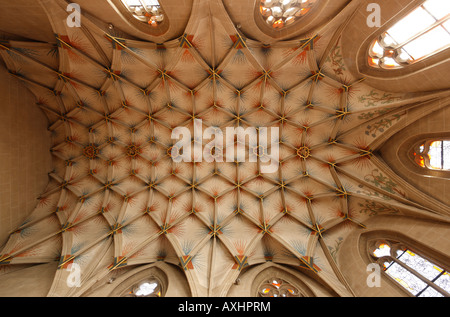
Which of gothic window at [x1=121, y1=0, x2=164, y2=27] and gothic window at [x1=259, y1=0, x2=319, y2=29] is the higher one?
gothic window at [x1=121, y1=0, x2=164, y2=27]

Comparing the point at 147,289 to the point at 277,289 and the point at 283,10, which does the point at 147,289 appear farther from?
the point at 283,10

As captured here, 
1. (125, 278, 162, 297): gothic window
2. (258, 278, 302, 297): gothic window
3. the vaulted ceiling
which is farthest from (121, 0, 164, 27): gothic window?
(258, 278, 302, 297): gothic window

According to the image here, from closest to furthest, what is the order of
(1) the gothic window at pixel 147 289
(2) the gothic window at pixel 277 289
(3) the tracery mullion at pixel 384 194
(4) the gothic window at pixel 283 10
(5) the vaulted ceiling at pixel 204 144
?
(4) the gothic window at pixel 283 10 → (3) the tracery mullion at pixel 384 194 → (5) the vaulted ceiling at pixel 204 144 → (2) the gothic window at pixel 277 289 → (1) the gothic window at pixel 147 289

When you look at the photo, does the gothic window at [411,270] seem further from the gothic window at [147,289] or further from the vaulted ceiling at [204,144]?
the gothic window at [147,289]

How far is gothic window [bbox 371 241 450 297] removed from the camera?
6.21 m

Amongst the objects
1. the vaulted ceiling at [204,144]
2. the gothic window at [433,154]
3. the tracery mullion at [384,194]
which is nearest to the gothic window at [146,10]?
the vaulted ceiling at [204,144]

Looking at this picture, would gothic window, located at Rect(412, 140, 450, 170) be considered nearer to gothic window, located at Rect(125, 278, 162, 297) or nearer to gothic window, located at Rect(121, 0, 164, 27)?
gothic window, located at Rect(121, 0, 164, 27)

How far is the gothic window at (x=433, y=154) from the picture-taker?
727 centimetres

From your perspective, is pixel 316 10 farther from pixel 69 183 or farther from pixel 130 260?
pixel 69 183

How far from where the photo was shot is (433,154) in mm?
7645

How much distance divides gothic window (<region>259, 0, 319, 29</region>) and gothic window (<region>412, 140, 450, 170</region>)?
788 centimetres

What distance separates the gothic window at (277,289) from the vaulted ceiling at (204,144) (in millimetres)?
1050

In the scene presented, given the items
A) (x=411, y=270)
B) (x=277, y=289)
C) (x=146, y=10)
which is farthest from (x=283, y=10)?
(x=277, y=289)

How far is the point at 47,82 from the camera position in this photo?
941cm
